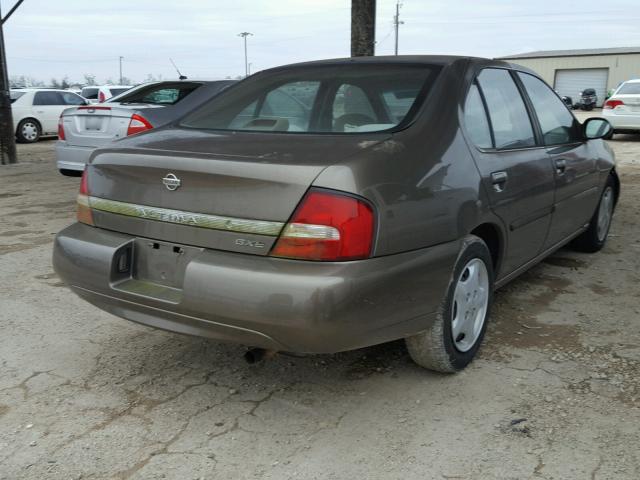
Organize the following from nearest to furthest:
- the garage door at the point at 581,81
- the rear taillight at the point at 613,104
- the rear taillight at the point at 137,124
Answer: the rear taillight at the point at 137,124 → the rear taillight at the point at 613,104 → the garage door at the point at 581,81

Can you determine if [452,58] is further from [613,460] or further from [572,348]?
[613,460]

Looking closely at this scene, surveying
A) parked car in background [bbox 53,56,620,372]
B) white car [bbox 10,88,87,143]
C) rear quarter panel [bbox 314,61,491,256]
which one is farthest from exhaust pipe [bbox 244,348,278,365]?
white car [bbox 10,88,87,143]

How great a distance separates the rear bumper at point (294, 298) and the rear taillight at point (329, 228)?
41mm

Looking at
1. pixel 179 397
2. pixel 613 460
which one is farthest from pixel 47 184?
pixel 613 460

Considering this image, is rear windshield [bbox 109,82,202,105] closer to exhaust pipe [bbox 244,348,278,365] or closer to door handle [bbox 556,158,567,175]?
door handle [bbox 556,158,567,175]

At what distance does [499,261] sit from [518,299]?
96 centimetres

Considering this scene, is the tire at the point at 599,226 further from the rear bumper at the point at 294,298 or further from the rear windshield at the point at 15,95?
the rear windshield at the point at 15,95

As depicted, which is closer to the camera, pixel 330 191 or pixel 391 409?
pixel 330 191

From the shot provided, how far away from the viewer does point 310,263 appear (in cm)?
229

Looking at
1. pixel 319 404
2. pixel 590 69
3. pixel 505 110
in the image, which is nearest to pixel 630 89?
pixel 505 110

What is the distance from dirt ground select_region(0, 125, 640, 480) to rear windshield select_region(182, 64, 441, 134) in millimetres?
1214

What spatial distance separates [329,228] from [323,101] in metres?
1.22

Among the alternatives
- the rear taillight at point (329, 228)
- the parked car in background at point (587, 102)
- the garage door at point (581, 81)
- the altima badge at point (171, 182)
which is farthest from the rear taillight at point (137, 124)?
the garage door at point (581, 81)

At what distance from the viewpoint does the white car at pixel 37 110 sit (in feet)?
53.1
